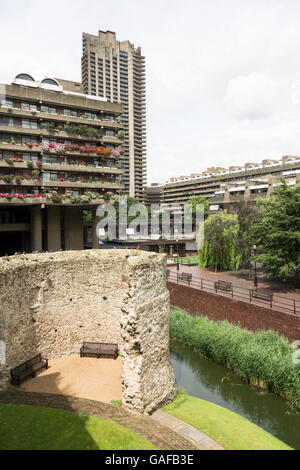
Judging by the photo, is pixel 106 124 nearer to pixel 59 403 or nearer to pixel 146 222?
pixel 146 222

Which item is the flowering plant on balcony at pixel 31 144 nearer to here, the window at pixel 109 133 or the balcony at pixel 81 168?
the balcony at pixel 81 168

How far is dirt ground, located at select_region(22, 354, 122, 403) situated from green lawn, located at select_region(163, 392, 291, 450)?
2833 mm

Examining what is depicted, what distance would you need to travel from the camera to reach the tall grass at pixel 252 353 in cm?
1538

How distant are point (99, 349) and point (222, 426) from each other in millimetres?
8085

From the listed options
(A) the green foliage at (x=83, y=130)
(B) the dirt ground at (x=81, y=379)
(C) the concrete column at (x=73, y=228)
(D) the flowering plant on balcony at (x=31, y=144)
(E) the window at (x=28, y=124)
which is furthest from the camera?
(C) the concrete column at (x=73, y=228)

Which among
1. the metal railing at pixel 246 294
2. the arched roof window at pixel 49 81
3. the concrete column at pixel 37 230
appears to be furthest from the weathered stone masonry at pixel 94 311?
the arched roof window at pixel 49 81

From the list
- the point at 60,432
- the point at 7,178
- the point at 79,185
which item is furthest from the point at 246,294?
the point at 7,178

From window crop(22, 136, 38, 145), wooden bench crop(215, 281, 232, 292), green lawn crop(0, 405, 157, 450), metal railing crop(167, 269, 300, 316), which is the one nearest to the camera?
green lawn crop(0, 405, 157, 450)

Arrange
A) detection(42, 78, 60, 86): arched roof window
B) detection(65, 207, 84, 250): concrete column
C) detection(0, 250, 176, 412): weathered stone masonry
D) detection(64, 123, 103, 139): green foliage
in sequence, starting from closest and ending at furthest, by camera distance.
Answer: detection(0, 250, 176, 412): weathered stone masonry, detection(64, 123, 103, 139): green foliage, detection(42, 78, 60, 86): arched roof window, detection(65, 207, 84, 250): concrete column

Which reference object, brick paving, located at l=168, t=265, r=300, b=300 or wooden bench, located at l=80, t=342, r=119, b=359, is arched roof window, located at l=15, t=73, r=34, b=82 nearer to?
brick paving, located at l=168, t=265, r=300, b=300

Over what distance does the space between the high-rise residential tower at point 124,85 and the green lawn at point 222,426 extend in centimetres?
10836

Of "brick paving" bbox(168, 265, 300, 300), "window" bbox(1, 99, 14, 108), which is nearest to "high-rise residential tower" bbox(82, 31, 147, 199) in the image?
"window" bbox(1, 99, 14, 108)

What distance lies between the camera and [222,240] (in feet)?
112

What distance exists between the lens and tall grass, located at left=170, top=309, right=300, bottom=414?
15383 mm
